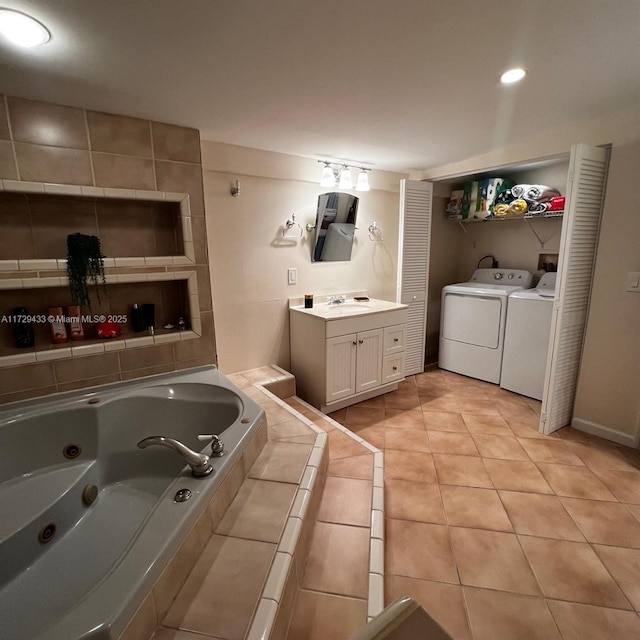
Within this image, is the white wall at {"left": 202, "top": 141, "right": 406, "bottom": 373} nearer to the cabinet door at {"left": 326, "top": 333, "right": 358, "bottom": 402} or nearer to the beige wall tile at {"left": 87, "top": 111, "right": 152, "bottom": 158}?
the beige wall tile at {"left": 87, "top": 111, "right": 152, "bottom": 158}

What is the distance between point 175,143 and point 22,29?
3.06 feet

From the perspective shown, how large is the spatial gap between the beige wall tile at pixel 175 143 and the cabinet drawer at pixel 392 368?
2.08 metres

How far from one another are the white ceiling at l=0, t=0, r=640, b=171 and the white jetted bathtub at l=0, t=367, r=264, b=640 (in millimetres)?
1522

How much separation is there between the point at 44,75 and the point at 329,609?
2325 mm

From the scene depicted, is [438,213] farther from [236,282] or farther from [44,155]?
[44,155]

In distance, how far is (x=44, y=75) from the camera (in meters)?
1.42

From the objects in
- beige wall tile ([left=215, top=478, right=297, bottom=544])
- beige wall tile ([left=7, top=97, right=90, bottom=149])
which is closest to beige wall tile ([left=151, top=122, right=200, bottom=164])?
beige wall tile ([left=7, top=97, right=90, bottom=149])

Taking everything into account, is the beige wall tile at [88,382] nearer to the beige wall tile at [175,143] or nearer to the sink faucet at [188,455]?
the sink faucet at [188,455]

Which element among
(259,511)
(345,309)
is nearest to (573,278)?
(345,309)

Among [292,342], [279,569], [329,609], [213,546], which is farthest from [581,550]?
[292,342]

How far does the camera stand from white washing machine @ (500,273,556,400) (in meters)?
2.77

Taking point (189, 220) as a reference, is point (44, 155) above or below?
above

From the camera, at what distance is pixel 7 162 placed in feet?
5.33

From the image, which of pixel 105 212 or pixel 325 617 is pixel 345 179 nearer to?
pixel 105 212
